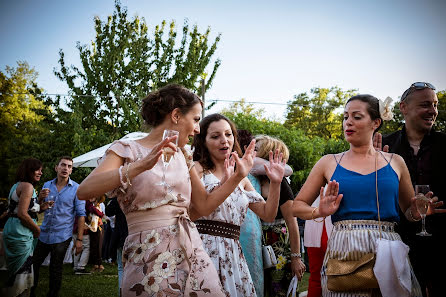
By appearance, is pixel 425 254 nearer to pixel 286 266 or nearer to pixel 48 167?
pixel 286 266

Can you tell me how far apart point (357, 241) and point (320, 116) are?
140ft

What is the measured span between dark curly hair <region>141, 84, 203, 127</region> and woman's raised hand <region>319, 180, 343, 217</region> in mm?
1149

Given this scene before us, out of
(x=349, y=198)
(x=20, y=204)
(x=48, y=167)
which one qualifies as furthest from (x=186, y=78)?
(x=349, y=198)

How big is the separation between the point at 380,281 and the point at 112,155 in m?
1.88

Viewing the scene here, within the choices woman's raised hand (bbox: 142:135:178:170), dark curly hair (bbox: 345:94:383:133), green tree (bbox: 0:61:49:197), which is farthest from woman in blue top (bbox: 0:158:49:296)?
green tree (bbox: 0:61:49:197)

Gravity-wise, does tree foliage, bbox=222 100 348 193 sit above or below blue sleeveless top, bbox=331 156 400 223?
above

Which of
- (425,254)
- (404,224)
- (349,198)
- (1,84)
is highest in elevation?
(1,84)

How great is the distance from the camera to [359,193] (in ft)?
8.72

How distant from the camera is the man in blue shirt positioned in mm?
6621

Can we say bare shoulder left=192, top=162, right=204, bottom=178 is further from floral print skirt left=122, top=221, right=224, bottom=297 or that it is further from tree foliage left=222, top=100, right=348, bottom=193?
tree foliage left=222, top=100, right=348, bottom=193

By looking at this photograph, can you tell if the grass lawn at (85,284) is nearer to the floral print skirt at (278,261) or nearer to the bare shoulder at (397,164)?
the floral print skirt at (278,261)

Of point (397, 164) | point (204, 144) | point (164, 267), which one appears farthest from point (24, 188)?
point (397, 164)

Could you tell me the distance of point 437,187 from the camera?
358 cm

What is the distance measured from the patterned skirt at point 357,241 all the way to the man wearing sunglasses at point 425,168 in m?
1.02
